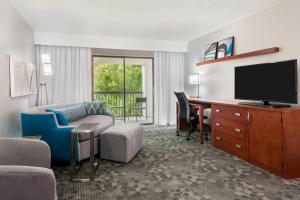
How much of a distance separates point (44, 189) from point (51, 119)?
6.13ft

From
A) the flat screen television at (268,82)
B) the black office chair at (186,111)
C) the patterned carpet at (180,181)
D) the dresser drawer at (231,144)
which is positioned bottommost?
the patterned carpet at (180,181)

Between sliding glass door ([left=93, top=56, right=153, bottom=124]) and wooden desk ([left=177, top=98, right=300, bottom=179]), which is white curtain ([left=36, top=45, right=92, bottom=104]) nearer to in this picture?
sliding glass door ([left=93, top=56, right=153, bottom=124])

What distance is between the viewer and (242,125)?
3.36m

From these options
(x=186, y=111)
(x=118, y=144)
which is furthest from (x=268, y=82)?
(x=118, y=144)

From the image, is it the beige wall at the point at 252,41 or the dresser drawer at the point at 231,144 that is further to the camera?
A: the dresser drawer at the point at 231,144

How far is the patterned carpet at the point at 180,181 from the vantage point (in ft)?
7.59

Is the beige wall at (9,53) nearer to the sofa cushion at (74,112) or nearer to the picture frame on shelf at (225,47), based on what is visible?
the sofa cushion at (74,112)

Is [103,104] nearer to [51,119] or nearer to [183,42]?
[51,119]

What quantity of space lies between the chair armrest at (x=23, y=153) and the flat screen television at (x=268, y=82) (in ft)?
9.54

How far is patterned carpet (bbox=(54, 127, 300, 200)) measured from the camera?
231 centimetres

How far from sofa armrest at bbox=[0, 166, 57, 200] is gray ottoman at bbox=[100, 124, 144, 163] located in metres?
1.91

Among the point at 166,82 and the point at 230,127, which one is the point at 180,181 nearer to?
the point at 230,127

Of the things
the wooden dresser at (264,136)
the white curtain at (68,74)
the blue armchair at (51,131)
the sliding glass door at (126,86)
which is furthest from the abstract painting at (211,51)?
the blue armchair at (51,131)

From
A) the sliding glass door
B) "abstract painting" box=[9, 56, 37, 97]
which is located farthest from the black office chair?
"abstract painting" box=[9, 56, 37, 97]
